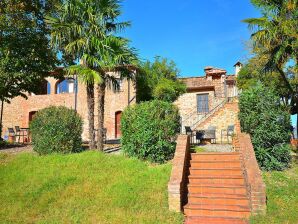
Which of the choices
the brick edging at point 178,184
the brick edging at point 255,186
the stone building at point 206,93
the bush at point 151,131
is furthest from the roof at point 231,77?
the brick edging at point 255,186

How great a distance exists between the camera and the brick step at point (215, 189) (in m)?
8.68

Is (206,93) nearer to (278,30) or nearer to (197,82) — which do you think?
(197,82)

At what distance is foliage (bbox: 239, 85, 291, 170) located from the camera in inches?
404

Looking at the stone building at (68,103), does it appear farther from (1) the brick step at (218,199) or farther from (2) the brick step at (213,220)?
(2) the brick step at (213,220)

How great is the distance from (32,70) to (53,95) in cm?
1280

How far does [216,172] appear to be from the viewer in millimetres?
9625

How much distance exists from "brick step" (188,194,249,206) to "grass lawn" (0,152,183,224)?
0.80 meters

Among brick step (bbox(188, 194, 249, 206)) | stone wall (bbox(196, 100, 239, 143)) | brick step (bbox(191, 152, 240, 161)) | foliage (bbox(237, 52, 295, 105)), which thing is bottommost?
brick step (bbox(188, 194, 249, 206))

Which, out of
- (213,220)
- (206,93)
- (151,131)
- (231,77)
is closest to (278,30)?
(151,131)

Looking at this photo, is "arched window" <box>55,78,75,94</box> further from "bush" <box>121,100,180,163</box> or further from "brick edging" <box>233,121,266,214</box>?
"brick edging" <box>233,121,266,214</box>

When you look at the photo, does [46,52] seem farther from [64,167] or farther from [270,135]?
[270,135]

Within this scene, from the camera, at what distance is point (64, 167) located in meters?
10.7

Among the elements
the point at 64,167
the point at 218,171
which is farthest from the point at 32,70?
the point at 218,171

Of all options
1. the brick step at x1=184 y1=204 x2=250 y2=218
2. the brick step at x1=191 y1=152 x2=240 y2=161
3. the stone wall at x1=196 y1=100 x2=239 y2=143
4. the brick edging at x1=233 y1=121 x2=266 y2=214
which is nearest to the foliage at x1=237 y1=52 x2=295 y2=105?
the stone wall at x1=196 y1=100 x2=239 y2=143
